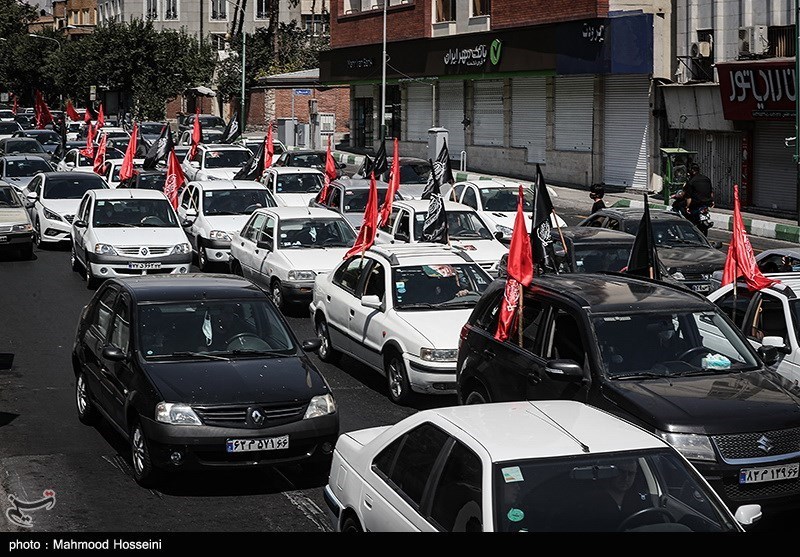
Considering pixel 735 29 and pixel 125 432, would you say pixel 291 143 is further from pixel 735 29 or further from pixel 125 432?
pixel 125 432

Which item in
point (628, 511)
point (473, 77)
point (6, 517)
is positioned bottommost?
point (6, 517)

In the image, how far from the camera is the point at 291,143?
63406 mm

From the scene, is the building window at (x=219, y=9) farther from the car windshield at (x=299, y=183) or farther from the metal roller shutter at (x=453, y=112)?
the car windshield at (x=299, y=183)

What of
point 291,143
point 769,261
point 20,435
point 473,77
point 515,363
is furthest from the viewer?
point 291,143

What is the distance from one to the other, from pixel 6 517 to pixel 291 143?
54.6 m

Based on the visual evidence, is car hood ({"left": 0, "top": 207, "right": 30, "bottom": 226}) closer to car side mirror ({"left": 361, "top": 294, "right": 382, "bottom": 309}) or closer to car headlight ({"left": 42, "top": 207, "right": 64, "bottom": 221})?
car headlight ({"left": 42, "top": 207, "right": 64, "bottom": 221})

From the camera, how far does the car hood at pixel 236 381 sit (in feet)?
33.2

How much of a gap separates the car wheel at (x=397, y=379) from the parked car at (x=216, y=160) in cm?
2214

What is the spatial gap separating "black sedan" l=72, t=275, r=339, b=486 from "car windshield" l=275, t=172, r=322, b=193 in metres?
17.0

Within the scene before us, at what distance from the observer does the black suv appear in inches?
343

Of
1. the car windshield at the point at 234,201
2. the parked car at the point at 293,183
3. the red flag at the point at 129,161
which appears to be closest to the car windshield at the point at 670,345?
the car windshield at the point at 234,201

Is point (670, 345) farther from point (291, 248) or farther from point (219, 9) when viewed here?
point (219, 9)

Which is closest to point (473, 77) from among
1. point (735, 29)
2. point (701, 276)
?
point (735, 29)

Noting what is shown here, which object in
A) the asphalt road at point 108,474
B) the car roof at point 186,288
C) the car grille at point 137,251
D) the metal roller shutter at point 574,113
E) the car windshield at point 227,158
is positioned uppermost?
the metal roller shutter at point 574,113
